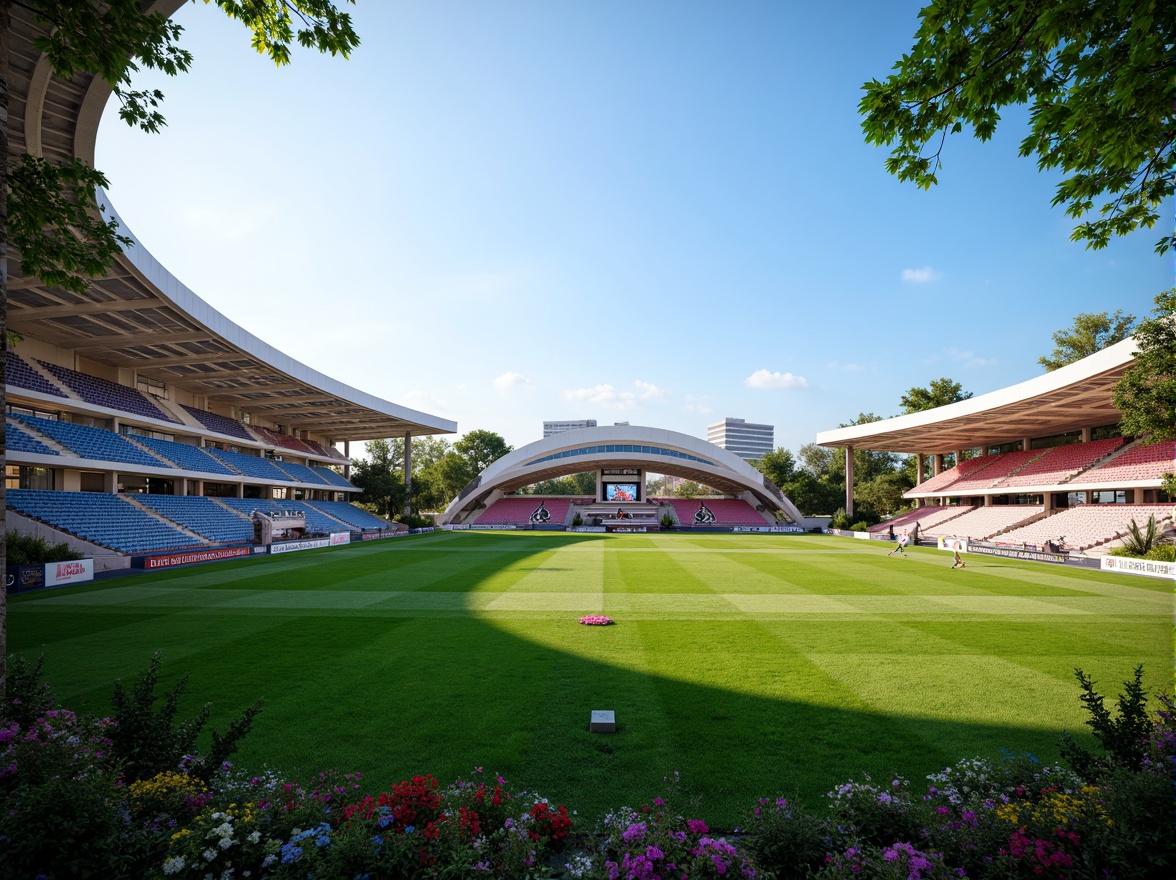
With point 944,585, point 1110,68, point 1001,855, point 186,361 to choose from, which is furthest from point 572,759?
point 186,361

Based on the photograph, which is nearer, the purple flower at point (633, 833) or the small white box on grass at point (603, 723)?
the purple flower at point (633, 833)

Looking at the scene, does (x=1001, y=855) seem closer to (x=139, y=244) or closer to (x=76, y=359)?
(x=139, y=244)

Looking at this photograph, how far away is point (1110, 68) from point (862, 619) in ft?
35.7

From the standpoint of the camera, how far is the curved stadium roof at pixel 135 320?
11.5 meters

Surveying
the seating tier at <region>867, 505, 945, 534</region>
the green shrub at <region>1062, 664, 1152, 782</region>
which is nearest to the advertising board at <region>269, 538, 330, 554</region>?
the green shrub at <region>1062, 664, 1152, 782</region>

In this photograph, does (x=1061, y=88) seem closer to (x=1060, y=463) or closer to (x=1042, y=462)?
(x=1060, y=463)

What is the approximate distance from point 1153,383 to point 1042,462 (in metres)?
22.5

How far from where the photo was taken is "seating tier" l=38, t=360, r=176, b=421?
990 inches

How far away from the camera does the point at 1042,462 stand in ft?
123

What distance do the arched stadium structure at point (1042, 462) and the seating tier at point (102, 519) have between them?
4401 centimetres

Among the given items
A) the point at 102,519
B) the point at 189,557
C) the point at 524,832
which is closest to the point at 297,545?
the point at 189,557

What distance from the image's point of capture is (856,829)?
3.57 m

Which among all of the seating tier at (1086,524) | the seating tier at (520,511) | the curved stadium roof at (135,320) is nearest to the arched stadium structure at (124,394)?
the curved stadium roof at (135,320)

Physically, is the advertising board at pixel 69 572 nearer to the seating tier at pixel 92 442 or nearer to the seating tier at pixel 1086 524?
the seating tier at pixel 92 442
